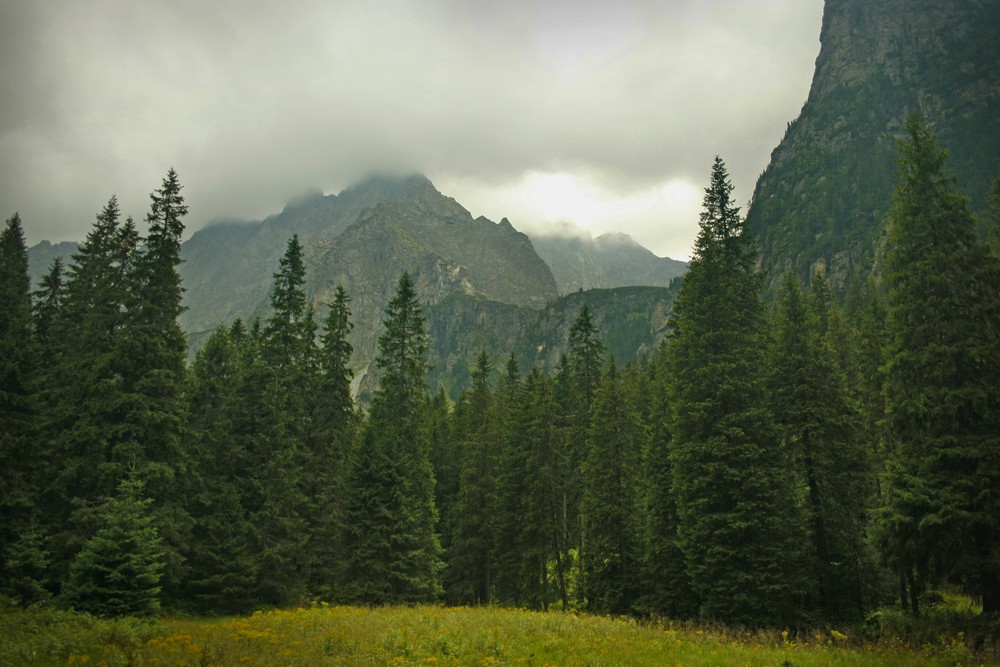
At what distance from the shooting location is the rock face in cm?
14600

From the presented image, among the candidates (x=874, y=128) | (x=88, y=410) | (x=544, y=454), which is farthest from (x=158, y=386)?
(x=874, y=128)

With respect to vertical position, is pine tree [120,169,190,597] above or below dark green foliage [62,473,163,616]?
above

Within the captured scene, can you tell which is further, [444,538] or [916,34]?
[916,34]

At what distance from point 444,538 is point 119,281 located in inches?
1179

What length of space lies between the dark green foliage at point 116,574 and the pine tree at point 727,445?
1840 centimetres

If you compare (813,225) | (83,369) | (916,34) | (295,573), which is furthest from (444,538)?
(916,34)

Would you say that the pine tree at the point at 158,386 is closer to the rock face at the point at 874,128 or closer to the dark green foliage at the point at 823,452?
the dark green foliage at the point at 823,452

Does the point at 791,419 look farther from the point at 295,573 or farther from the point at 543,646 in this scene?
the point at 295,573

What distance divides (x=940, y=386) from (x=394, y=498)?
23831 mm

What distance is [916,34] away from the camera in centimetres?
18525

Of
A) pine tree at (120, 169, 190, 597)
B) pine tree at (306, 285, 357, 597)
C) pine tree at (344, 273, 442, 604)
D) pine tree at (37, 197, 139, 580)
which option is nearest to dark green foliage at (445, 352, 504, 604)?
pine tree at (344, 273, 442, 604)

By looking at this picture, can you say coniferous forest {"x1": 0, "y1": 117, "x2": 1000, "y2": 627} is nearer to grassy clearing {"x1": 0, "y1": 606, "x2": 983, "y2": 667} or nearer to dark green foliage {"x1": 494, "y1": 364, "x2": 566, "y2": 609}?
dark green foliage {"x1": 494, "y1": 364, "x2": 566, "y2": 609}

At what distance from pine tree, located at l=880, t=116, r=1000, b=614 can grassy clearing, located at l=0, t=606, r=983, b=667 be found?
3.19 metres

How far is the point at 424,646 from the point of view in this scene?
13.2 meters
